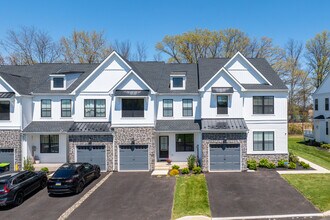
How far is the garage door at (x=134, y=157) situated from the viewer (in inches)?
882

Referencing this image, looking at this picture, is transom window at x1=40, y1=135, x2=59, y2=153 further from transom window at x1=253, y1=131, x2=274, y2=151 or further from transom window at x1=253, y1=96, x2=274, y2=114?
transom window at x1=253, y1=96, x2=274, y2=114

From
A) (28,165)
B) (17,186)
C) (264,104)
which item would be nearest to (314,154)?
(264,104)

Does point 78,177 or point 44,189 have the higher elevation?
point 78,177

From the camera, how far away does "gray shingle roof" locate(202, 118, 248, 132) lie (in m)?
21.4

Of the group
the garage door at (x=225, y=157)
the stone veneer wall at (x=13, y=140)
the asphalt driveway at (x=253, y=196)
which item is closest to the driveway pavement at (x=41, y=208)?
the stone veneer wall at (x=13, y=140)

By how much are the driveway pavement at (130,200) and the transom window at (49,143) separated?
8.08m

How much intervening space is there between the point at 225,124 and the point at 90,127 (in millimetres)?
12709

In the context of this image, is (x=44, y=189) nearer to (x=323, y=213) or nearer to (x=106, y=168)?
(x=106, y=168)

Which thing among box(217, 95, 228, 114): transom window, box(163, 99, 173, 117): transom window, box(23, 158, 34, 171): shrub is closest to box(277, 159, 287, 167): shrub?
box(217, 95, 228, 114): transom window

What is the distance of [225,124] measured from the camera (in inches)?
866

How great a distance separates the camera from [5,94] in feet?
74.7

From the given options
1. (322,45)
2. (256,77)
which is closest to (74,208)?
(256,77)

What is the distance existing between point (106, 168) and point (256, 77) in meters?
17.4

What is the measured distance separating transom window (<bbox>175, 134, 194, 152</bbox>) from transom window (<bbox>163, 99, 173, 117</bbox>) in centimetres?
243
